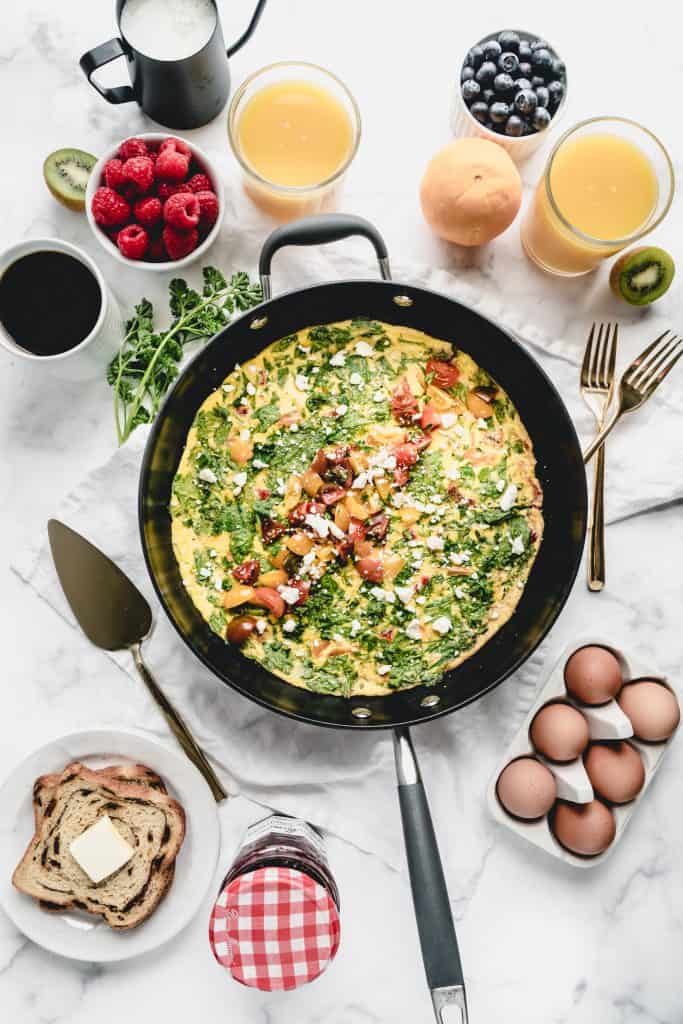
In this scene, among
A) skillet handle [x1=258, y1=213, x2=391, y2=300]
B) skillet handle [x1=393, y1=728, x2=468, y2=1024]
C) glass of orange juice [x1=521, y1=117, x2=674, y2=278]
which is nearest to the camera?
skillet handle [x1=393, y1=728, x2=468, y2=1024]

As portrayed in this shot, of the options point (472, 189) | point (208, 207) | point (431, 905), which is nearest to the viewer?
point (431, 905)

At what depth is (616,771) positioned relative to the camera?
2959mm

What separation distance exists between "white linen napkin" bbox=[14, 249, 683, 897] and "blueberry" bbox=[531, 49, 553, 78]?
115 cm

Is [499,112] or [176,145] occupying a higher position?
[176,145]

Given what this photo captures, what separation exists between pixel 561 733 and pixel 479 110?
2.14 meters

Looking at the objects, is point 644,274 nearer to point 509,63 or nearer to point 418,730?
point 509,63

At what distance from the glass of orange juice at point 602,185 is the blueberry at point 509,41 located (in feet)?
1.16

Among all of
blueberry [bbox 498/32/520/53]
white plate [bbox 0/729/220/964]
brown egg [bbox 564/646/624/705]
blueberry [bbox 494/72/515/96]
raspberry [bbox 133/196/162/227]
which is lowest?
brown egg [bbox 564/646/624/705]

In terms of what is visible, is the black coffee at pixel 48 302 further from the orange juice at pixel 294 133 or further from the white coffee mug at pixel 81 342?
the orange juice at pixel 294 133

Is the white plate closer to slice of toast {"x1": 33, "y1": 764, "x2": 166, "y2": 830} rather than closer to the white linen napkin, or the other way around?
slice of toast {"x1": 33, "y1": 764, "x2": 166, "y2": 830}

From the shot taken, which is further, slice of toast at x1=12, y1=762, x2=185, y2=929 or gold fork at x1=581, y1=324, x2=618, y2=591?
gold fork at x1=581, y1=324, x2=618, y2=591

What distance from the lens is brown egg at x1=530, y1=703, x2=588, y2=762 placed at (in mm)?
2932

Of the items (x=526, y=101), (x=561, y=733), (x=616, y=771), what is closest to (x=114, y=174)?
(x=526, y=101)

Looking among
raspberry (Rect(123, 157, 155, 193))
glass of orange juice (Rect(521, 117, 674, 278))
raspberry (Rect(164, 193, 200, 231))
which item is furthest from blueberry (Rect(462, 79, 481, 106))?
raspberry (Rect(123, 157, 155, 193))
